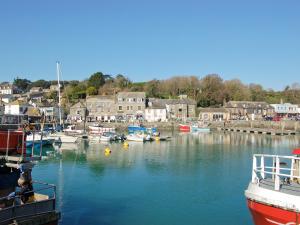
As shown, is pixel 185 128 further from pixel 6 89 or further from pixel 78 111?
pixel 6 89

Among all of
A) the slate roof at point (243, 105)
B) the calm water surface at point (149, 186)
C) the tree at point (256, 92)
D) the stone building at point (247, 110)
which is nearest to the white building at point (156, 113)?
the stone building at point (247, 110)

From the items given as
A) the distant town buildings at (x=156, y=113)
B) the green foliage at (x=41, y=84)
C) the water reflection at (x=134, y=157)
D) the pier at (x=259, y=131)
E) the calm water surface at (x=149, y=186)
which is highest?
the green foliage at (x=41, y=84)

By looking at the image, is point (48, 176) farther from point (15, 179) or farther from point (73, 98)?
point (73, 98)

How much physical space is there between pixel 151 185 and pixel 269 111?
371 feet

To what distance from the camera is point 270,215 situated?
533 inches

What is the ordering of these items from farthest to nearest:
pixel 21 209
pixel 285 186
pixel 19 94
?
pixel 19 94 < pixel 285 186 < pixel 21 209

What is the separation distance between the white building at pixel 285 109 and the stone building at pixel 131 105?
52411 mm

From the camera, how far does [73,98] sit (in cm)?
13400

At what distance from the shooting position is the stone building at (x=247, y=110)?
12962 cm

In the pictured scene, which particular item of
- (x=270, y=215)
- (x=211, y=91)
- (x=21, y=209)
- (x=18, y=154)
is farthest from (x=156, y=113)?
(x=21, y=209)

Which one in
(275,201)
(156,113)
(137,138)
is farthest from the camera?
(156,113)

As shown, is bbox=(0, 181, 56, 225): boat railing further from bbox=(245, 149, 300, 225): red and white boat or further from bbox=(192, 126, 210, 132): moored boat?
bbox=(192, 126, 210, 132): moored boat

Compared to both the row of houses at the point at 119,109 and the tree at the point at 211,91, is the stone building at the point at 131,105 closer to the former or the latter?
the row of houses at the point at 119,109

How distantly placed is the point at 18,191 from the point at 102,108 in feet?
346
